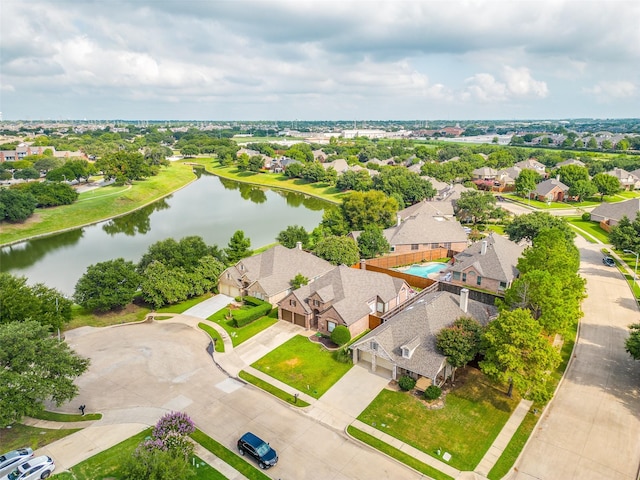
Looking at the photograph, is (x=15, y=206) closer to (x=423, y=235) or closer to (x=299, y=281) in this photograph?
(x=299, y=281)

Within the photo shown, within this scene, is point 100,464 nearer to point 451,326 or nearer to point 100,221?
point 451,326

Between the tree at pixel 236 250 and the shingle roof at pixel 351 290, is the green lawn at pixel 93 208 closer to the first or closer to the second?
the tree at pixel 236 250

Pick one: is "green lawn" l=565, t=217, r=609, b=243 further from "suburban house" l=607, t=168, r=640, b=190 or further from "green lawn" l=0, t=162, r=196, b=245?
"green lawn" l=0, t=162, r=196, b=245

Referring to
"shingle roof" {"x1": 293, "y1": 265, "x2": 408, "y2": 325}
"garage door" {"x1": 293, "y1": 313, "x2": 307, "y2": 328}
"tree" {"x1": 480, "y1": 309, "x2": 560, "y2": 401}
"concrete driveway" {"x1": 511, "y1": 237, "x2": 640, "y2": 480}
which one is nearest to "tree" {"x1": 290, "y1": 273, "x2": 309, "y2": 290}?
"shingle roof" {"x1": 293, "y1": 265, "x2": 408, "y2": 325}

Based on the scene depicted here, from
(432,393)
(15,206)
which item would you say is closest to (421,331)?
(432,393)

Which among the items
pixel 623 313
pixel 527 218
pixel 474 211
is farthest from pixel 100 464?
pixel 474 211

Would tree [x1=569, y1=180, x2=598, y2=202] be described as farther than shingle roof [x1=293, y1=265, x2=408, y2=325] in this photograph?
Yes
